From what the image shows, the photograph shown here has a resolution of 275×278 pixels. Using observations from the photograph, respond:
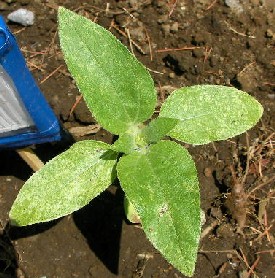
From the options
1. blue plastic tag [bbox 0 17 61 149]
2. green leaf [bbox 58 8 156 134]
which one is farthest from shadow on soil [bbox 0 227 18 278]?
green leaf [bbox 58 8 156 134]

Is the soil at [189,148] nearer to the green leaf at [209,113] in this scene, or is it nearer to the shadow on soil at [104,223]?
the shadow on soil at [104,223]

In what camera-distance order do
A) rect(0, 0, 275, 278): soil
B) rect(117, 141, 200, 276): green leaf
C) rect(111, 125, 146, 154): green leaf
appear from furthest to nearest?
rect(0, 0, 275, 278): soil < rect(111, 125, 146, 154): green leaf < rect(117, 141, 200, 276): green leaf

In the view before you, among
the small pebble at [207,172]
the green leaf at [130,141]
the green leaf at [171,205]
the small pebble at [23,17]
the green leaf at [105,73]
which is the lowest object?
the small pebble at [207,172]

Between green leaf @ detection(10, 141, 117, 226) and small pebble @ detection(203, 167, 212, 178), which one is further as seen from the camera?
small pebble @ detection(203, 167, 212, 178)

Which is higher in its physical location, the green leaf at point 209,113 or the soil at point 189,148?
the green leaf at point 209,113

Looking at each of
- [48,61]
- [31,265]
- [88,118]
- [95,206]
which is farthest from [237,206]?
[48,61]

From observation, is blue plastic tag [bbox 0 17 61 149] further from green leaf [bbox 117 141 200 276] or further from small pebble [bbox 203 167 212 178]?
small pebble [bbox 203 167 212 178]

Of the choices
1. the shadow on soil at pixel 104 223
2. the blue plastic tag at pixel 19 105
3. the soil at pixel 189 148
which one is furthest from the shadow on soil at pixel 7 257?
the blue plastic tag at pixel 19 105

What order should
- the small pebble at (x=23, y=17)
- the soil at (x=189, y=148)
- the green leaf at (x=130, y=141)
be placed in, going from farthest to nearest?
the small pebble at (x=23, y=17)
the soil at (x=189, y=148)
the green leaf at (x=130, y=141)
